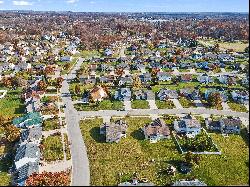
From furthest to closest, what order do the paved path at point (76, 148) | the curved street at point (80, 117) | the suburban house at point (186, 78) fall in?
1. the suburban house at point (186, 78)
2. the curved street at point (80, 117)
3. the paved path at point (76, 148)

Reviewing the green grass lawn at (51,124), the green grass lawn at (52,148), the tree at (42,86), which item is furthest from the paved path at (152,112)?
the tree at (42,86)

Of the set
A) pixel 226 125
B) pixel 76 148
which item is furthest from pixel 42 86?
pixel 226 125

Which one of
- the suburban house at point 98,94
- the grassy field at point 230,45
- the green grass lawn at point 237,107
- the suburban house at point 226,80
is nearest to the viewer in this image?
the green grass lawn at point 237,107

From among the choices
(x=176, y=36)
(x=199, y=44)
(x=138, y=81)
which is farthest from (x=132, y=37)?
(x=138, y=81)

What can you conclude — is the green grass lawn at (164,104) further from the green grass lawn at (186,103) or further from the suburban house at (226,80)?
the suburban house at (226,80)

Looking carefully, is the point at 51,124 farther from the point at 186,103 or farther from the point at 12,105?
the point at 186,103

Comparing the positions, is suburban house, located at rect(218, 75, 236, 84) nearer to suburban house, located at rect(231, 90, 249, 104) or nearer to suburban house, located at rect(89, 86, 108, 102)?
suburban house, located at rect(231, 90, 249, 104)

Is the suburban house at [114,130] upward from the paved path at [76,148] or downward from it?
upward
